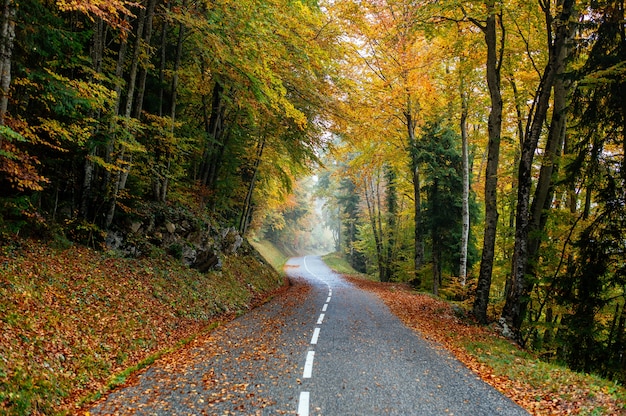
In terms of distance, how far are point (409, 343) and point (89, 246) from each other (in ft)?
28.7

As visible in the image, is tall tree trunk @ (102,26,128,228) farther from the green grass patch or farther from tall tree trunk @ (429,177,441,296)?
tall tree trunk @ (429,177,441,296)

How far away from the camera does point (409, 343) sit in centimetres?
839

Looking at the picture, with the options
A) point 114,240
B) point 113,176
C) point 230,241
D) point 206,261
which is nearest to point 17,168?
point 113,176

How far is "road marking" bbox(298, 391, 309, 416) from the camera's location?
183 inches

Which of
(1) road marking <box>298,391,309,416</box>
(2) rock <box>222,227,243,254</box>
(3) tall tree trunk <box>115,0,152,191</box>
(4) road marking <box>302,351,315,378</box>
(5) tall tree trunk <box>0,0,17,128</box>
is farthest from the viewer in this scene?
(2) rock <box>222,227,243,254</box>

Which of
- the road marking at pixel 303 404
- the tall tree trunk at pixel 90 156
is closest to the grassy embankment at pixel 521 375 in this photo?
the road marking at pixel 303 404

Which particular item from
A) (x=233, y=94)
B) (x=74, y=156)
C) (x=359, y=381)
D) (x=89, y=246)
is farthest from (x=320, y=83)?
(x=359, y=381)

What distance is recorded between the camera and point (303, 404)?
192 inches

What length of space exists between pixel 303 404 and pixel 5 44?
7.45 m

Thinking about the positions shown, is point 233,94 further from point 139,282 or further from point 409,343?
point 409,343

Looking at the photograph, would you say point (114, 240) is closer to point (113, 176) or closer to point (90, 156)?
point (113, 176)

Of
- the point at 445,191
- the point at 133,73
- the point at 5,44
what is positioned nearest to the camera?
the point at 5,44

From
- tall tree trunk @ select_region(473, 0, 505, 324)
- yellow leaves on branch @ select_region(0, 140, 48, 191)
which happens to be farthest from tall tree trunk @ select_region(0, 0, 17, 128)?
tall tree trunk @ select_region(473, 0, 505, 324)

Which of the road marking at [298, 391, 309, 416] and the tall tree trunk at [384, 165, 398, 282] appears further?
the tall tree trunk at [384, 165, 398, 282]
